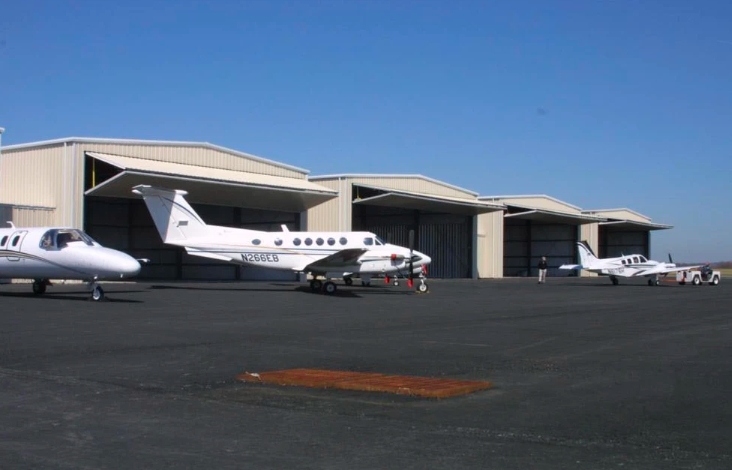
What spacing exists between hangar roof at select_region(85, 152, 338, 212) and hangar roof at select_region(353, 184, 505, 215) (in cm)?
390

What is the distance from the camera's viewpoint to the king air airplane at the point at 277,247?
31672 millimetres

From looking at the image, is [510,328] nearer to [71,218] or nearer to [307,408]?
A: [307,408]

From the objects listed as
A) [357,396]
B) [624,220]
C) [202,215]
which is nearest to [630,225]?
[624,220]

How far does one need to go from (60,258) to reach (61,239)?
66 cm

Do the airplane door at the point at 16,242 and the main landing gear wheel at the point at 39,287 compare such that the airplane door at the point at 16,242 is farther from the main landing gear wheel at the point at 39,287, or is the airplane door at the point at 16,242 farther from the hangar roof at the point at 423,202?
the hangar roof at the point at 423,202

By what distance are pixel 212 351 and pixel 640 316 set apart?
43.0 ft

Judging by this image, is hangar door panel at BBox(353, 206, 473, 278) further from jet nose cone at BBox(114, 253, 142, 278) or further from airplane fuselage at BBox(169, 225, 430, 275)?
jet nose cone at BBox(114, 253, 142, 278)

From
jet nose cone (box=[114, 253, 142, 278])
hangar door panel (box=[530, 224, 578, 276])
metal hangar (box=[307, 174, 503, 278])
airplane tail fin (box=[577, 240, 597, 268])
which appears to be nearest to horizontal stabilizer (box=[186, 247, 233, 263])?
jet nose cone (box=[114, 253, 142, 278])

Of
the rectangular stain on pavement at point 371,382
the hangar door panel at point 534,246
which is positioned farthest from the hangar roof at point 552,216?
the rectangular stain on pavement at point 371,382

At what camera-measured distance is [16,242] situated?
24375 millimetres

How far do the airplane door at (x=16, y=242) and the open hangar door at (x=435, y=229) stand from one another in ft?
107

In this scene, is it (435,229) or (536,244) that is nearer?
(435,229)

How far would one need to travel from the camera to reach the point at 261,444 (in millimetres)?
6574

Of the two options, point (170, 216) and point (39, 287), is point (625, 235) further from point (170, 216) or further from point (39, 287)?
point (39, 287)
